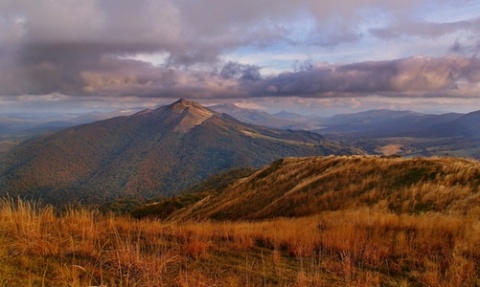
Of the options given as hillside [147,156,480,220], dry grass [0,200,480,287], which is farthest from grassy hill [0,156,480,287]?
hillside [147,156,480,220]

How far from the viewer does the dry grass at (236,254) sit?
20.4ft

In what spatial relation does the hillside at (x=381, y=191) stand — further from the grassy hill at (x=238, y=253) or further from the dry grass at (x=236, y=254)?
the dry grass at (x=236, y=254)

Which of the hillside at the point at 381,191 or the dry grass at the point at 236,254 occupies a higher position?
the dry grass at the point at 236,254

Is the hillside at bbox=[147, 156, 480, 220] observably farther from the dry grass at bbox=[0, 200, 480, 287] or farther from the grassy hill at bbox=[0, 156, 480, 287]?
the dry grass at bbox=[0, 200, 480, 287]

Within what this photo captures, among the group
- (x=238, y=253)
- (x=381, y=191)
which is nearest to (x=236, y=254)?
(x=238, y=253)

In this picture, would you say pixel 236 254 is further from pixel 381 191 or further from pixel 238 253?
pixel 381 191

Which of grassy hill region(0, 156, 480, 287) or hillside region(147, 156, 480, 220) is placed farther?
hillside region(147, 156, 480, 220)

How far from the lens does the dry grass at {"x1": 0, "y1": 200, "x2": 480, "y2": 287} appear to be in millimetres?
6227

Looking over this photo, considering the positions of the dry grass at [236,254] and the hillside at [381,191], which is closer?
the dry grass at [236,254]

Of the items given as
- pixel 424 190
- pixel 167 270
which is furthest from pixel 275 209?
pixel 167 270

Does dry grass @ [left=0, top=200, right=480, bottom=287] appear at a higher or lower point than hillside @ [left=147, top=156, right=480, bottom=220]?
higher

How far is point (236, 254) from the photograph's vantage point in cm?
844

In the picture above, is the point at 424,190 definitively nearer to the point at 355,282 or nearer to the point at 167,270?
the point at 355,282

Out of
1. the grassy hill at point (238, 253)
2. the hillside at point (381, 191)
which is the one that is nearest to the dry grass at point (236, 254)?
the grassy hill at point (238, 253)
